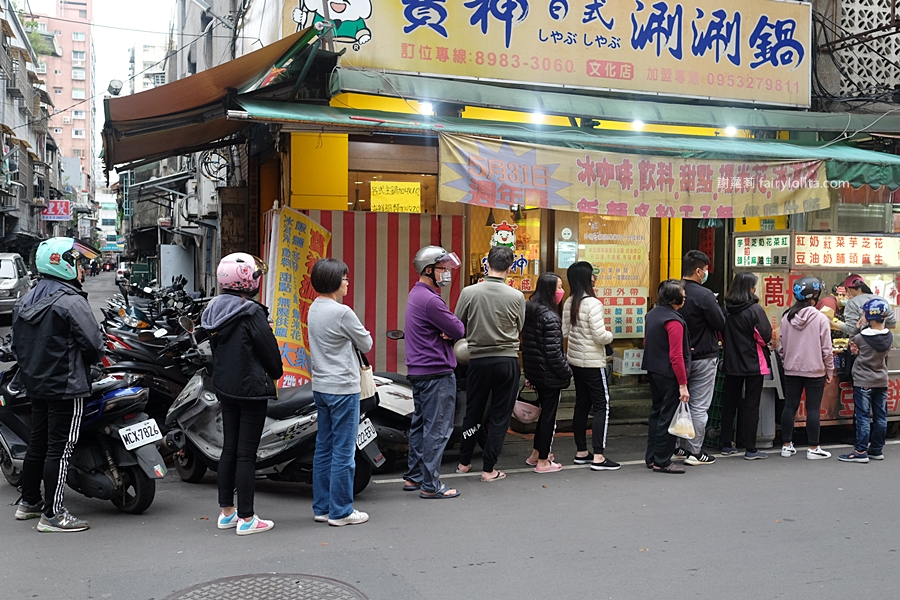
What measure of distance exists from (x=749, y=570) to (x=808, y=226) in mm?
6170

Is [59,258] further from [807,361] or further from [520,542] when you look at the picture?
[807,361]

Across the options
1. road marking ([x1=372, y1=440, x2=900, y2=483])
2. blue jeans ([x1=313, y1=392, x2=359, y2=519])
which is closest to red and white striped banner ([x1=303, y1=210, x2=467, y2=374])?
road marking ([x1=372, y1=440, x2=900, y2=483])

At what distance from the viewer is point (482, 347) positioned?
6180 millimetres

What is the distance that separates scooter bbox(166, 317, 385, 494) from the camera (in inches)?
223

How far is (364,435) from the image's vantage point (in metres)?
5.68

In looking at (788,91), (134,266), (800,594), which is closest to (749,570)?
(800,594)

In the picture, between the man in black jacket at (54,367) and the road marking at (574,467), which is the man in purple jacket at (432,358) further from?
the man in black jacket at (54,367)

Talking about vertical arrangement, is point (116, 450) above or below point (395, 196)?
below

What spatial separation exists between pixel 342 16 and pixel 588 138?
8.87 feet

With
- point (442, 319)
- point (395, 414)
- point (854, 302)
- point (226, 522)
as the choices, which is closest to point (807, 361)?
point (854, 302)

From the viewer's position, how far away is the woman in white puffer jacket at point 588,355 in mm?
6754

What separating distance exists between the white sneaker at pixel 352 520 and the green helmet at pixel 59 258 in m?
2.37

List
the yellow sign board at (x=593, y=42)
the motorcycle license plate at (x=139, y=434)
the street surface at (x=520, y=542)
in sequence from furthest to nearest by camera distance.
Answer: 1. the yellow sign board at (x=593, y=42)
2. the motorcycle license plate at (x=139, y=434)
3. the street surface at (x=520, y=542)

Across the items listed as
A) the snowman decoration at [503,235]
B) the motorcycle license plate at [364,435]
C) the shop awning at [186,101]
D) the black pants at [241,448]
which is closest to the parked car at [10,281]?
the shop awning at [186,101]
